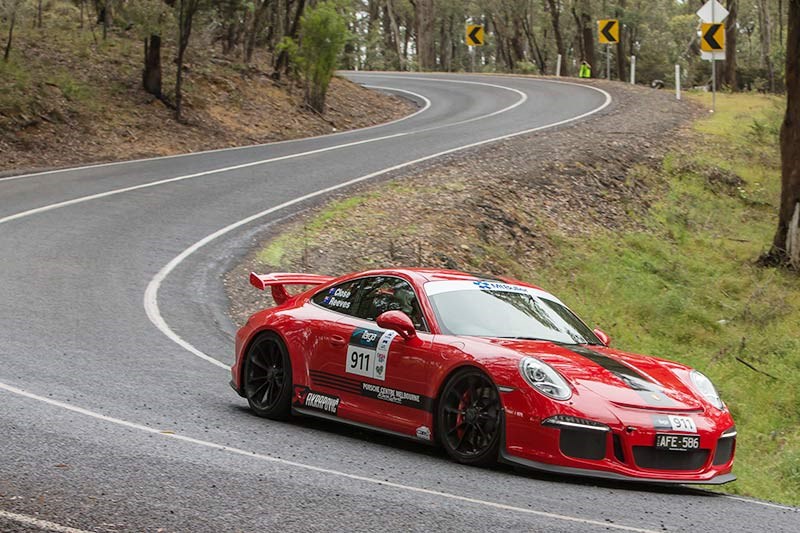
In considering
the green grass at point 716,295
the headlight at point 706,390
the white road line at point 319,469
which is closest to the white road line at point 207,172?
the green grass at point 716,295

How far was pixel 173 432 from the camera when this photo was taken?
23.5ft

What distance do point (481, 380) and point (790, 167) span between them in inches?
574

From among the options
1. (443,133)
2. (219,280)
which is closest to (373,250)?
(219,280)

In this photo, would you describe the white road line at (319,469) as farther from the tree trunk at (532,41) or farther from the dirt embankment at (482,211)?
the tree trunk at (532,41)

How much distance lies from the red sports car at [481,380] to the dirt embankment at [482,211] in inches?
171

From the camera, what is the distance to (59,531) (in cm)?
484

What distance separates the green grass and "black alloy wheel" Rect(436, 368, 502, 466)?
7.93ft

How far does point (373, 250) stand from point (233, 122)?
14000mm

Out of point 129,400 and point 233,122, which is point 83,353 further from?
point 233,122

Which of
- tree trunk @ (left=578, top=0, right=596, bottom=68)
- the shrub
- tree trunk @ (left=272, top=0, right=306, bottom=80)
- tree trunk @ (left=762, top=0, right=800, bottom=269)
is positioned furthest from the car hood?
tree trunk @ (left=578, top=0, right=596, bottom=68)

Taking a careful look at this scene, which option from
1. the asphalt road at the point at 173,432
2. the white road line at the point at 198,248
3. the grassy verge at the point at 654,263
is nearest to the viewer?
the asphalt road at the point at 173,432

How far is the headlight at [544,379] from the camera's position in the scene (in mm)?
6895

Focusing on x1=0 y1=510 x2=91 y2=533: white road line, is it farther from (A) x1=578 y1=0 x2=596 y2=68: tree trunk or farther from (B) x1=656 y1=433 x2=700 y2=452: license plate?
(A) x1=578 y1=0 x2=596 y2=68: tree trunk

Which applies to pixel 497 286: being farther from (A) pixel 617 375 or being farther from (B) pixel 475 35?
(B) pixel 475 35
